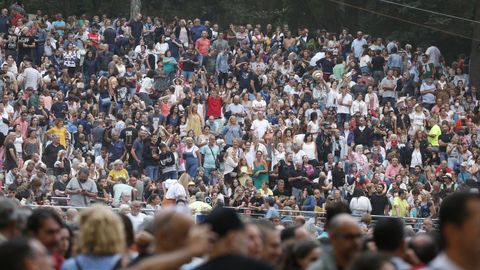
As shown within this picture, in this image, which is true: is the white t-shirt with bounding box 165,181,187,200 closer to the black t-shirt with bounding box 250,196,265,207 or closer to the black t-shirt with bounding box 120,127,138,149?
the black t-shirt with bounding box 250,196,265,207

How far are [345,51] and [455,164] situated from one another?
27.4 feet

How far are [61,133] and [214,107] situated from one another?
564 cm

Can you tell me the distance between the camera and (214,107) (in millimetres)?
34188

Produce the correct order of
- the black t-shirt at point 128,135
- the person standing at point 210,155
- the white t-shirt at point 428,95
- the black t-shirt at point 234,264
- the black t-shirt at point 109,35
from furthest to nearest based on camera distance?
the white t-shirt at point 428,95 < the black t-shirt at point 109,35 < the person standing at point 210,155 < the black t-shirt at point 128,135 < the black t-shirt at point 234,264

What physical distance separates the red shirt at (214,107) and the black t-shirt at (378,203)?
671cm

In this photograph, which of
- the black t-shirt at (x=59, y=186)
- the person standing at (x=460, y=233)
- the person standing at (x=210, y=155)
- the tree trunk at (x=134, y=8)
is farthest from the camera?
the tree trunk at (x=134, y=8)

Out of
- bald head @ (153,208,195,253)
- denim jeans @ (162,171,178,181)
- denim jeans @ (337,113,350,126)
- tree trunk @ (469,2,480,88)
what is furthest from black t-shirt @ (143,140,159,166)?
bald head @ (153,208,195,253)

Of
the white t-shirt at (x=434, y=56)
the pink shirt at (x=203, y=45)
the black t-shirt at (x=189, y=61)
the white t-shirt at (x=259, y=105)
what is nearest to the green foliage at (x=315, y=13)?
the white t-shirt at (x=434, y=56)

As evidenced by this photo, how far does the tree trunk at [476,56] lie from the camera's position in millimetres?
42875

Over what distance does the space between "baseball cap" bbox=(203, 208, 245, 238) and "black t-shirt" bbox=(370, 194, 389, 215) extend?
21.8 metres

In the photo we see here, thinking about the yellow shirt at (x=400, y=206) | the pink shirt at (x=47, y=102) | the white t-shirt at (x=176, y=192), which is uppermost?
the pink shirt at (x=47, y=102)

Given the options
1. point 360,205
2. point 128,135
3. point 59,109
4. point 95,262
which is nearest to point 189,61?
point 59,109

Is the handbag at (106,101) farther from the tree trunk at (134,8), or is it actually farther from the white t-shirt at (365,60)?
the tree trunk at (134,8)

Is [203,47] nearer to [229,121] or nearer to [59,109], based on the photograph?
[229,121]
